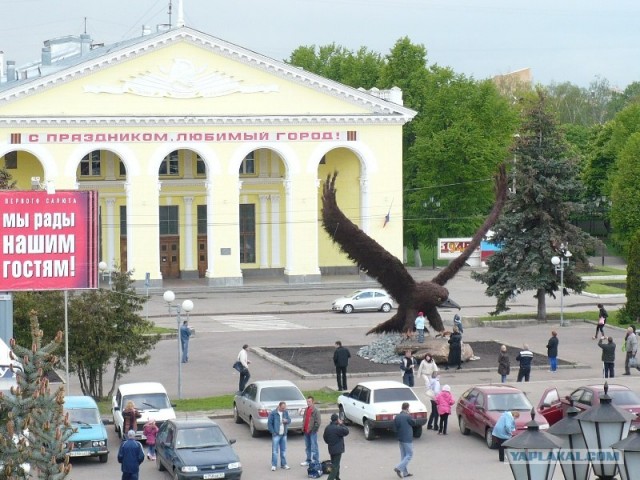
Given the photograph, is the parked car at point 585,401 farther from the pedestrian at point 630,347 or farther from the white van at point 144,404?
the pedestrian at point 630,347

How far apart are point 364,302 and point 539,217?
32.1 ft

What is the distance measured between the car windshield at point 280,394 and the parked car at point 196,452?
10.9ft

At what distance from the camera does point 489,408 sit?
82.7ft

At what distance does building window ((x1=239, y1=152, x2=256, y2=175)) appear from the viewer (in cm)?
6881

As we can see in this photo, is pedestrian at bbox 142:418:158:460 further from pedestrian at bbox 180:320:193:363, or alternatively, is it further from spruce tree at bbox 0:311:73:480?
pedestrian at bbox 180:320:193:363

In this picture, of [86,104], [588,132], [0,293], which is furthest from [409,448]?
[588,132]

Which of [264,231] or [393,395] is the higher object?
[264,231]

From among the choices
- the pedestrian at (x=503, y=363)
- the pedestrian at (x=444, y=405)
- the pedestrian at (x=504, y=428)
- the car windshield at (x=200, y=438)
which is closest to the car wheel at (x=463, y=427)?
the pedestrian at (x=444, y=405)

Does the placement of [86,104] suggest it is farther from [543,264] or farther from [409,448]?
[409,448]

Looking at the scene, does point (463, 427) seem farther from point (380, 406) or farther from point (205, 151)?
point (205, 151)

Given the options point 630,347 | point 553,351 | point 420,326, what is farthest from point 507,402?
point 420,326

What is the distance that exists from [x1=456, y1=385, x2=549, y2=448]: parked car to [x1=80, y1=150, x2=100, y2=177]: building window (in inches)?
1705

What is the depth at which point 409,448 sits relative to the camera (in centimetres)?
2261

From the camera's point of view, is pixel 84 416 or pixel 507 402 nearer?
pixel 84 416
